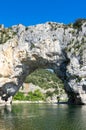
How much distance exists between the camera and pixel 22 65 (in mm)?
89375

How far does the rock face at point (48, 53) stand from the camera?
85.4 meters

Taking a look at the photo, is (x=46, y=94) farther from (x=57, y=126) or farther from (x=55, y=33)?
(x=57, y=126)

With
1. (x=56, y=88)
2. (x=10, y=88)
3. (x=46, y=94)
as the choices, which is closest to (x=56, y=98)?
(x=46, y=94)

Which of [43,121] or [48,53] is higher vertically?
[48,53]

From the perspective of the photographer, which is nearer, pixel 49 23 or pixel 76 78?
pixel 76 78

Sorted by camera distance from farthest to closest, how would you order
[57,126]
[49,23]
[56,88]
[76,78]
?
[56,88] → [49,23] → [76,78] → [57,126]

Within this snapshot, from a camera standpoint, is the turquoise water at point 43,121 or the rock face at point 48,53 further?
the rock face at point 48,53

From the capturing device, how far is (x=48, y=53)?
3401 inches

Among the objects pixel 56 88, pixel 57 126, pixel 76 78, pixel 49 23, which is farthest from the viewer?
pixel 56 88

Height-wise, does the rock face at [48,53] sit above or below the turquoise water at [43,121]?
above

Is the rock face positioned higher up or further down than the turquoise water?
higher up

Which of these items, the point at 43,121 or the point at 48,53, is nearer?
the point at 43,121

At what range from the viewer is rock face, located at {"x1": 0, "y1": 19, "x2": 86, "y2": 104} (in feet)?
280

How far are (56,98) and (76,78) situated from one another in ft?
249
